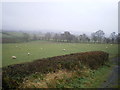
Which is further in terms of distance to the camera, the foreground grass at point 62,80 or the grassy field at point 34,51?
the grassy field at point 34,51

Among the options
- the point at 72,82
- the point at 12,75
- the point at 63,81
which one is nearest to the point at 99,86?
the point at 72,82

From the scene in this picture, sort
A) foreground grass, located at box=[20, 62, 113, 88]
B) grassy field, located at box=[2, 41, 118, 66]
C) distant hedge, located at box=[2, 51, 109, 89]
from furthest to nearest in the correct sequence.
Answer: grassy field, located at box=[2, 41, 118, 66], foreground grass, located at box=[20, 62, 113, 88], distant hedge, located at box=[2, 51, 109, 89]

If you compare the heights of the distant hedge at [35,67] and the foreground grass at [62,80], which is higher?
the distant hedge at [35,67]

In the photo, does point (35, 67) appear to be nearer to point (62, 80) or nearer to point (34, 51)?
point (62, 80)

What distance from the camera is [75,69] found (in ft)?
52.9

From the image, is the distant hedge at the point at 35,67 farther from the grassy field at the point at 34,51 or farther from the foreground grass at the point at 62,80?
the grassy field at the point at 34,51

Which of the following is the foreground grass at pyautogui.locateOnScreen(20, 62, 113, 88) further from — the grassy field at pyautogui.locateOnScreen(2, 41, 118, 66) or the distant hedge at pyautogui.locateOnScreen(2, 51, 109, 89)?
the grassy field at pyautogui.locateOnScreen(2, 41, 118, 66)

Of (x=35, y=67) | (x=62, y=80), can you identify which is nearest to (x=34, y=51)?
(x=35, y=67)

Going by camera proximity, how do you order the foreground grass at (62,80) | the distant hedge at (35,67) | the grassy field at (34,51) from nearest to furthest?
the distant hedge at (35,67)
the foreground grass at (62,80)
the grassy field at (34,51)

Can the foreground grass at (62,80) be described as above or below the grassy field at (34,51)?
below

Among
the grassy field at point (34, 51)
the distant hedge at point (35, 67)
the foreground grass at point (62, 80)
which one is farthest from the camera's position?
the grassy field at point (34, 51)

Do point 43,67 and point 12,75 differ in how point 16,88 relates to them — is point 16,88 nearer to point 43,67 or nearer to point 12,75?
point 12,75

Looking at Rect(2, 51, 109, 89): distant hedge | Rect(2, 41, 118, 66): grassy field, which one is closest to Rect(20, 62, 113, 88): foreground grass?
Rect(2, 51, 109, 89): distant hedge

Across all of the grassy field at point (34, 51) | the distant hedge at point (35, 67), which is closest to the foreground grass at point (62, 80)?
the distant hedge at point (35, 67)
